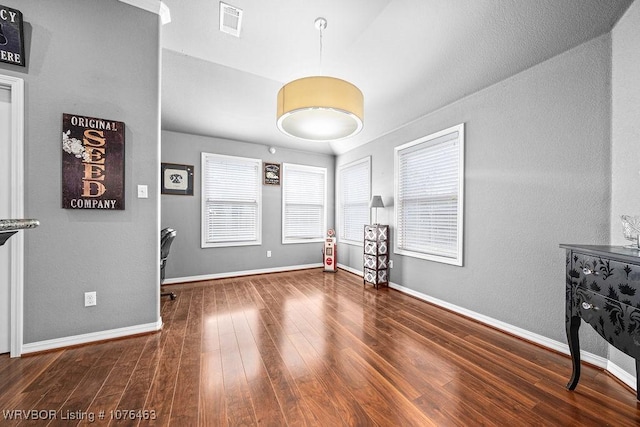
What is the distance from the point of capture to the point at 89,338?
218cm

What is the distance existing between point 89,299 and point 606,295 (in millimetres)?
3854

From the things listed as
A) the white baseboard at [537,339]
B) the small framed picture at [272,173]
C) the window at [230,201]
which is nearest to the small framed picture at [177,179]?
the window at [230,201]

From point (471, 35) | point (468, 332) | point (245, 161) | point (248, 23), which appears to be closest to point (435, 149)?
point (471, 35)

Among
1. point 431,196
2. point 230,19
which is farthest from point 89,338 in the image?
point 431,196

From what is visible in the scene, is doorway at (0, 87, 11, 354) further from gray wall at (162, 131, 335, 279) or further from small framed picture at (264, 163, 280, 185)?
small framed picture at (264, 163, 280, 185)

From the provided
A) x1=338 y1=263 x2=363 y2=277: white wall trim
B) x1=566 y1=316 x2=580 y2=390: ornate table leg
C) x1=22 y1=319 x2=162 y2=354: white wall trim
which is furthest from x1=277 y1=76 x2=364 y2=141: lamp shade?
x1=338 y1=263 x2=363 y2=277: white wall trim

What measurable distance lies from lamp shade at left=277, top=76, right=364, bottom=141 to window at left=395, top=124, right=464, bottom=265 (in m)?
1.64

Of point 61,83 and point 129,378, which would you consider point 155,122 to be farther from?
point 129,378

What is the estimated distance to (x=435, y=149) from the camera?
3.32m

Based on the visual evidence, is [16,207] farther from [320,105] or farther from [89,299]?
[320,105]

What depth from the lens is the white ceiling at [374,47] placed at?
204 cm

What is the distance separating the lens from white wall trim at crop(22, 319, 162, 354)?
6.59 ft

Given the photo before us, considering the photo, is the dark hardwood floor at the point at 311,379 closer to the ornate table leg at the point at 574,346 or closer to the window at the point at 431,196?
the ornate table leg at the point at 574,346

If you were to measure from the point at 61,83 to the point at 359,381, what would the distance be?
3455 millimetres
